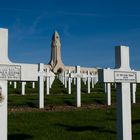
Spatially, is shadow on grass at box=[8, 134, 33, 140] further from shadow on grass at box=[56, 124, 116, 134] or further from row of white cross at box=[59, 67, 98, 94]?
row of white cross at box=[59, 67, 98, 94]

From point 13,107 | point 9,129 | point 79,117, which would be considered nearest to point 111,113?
point 79,117

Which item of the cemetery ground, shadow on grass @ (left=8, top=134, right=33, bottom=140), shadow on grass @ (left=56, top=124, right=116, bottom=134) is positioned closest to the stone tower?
the cemetery ground

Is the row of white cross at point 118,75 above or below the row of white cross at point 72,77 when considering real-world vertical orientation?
below

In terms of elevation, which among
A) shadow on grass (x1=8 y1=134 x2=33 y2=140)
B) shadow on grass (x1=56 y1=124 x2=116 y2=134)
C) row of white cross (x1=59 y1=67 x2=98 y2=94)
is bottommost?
shadow on grass (x1=8 y1=134 x2=33 y2=140)

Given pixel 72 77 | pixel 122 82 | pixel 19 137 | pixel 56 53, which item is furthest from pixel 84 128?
pixel 56 53

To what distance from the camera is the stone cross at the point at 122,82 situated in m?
6.00

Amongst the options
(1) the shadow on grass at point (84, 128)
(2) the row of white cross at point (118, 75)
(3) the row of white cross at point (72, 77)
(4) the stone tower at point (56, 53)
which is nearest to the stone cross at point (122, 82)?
(2) the row of white cross at point (118, 75)

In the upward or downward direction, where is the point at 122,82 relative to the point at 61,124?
upward

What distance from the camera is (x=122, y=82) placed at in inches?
244

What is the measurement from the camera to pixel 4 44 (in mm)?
4828

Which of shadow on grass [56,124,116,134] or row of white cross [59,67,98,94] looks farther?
row of white cross [59,67,98,94]

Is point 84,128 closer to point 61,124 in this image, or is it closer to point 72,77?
point 61,124

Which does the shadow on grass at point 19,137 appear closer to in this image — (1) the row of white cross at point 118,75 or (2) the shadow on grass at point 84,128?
(2) the shadow on grass at point 84,128

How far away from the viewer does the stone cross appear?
600cm
